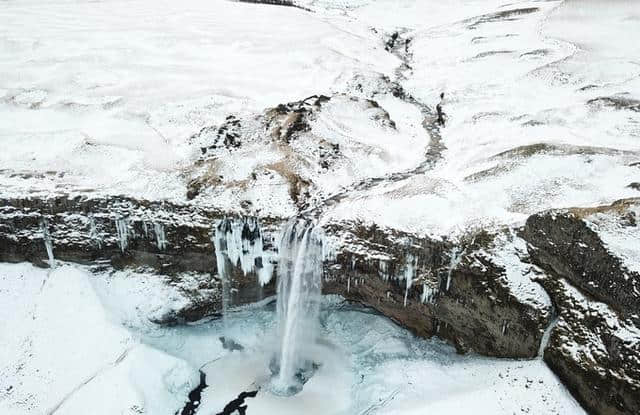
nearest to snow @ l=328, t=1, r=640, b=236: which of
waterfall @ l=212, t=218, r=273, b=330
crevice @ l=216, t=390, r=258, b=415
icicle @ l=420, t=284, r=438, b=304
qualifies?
icicle @ l=420, t=284, r=438, b=304

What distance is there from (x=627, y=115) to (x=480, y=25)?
2579 cm

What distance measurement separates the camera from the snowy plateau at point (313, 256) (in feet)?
50.8

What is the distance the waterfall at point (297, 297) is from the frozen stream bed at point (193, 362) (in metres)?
0.58

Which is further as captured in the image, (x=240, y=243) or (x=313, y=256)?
(x=240, y=243)

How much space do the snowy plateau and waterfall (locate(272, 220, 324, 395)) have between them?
83 mm

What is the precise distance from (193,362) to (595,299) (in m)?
14.0

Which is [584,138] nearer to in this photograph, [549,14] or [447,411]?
[447,411]

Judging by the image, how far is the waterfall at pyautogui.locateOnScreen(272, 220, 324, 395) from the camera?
18391 mm

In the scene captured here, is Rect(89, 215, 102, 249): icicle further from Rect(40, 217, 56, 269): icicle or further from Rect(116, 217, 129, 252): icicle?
Rect(40, 217, 56, 269): icicle

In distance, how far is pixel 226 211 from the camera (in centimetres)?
1905

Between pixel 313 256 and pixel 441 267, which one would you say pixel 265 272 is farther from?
pixel 441 267

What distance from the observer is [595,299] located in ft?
48.1

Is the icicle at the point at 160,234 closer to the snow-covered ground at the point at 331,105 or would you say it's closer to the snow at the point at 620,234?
the snow-covered ground at the point at 331,105

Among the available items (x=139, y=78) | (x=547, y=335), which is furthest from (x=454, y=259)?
(x=139, y=78)
